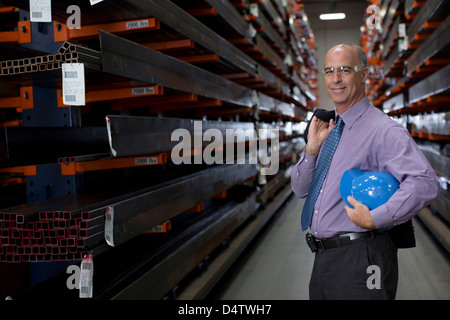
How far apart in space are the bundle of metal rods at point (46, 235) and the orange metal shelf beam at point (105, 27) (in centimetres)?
94

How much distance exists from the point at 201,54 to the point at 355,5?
1360 centimetres

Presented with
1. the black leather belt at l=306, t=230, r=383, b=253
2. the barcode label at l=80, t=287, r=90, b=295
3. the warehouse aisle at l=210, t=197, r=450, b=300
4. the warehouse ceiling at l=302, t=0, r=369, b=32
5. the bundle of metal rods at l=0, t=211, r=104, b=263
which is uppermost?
the warehouse ceiling at l=302, t=0, r=369, b=32

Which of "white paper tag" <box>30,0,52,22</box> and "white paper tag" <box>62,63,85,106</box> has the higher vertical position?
"white paper tag" <box>30,0,52,22</box>

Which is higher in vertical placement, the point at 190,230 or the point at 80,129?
Result: the point at 80,129

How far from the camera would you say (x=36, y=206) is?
205 centimetres

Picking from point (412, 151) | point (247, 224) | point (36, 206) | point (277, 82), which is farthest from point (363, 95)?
point (277, 82)

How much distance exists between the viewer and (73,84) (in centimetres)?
173

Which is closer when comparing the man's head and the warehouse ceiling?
the man's head

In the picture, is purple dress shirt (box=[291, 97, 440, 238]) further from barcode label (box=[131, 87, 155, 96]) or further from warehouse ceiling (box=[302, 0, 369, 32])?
warehouse ceiling (box=[302, 0, 369, 32])

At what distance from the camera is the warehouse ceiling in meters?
15.1

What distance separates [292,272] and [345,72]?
9.30 ft

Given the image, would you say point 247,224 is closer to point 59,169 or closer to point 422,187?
point 59,169

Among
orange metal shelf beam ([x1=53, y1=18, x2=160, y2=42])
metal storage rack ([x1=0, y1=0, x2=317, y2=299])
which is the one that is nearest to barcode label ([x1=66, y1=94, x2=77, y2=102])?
metal storage rack ([x1=0, y1=0, x2=317, y2=299])

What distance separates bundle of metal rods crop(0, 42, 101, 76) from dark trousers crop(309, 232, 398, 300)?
1.40 metres
